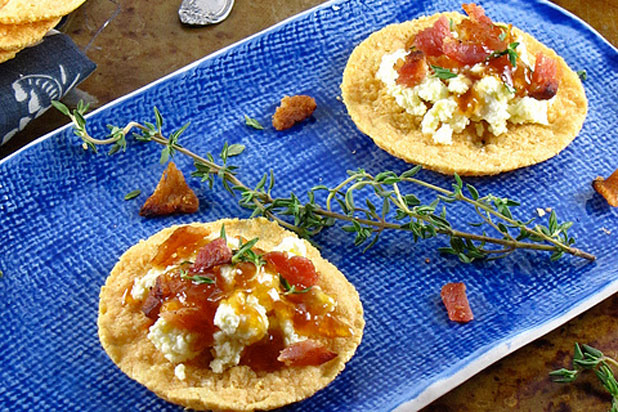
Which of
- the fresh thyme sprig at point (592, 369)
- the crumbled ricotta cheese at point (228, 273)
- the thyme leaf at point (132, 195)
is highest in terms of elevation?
the crumbled ricotta cheese at point (228, 273)

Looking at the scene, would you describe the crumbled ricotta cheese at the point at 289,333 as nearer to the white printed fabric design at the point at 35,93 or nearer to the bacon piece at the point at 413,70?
the bacon piece at the point at 413,70

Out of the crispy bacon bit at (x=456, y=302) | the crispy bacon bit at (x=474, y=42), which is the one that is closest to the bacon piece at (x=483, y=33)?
the crispy bacon bit at (x=474, y=42)

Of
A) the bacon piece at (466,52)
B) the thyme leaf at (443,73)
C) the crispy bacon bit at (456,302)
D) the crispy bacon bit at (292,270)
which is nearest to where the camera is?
the crispy bacon bit at (292,270)

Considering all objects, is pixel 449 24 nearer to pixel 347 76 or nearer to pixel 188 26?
pixel 347 76

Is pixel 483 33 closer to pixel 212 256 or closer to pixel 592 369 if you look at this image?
pixel 592 369

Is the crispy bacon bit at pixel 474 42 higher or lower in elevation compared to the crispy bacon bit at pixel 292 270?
higher

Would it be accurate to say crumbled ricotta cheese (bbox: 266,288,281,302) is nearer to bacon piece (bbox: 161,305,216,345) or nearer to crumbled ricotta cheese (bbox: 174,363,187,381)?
bacon piece (bbox: 161,305,216,345)

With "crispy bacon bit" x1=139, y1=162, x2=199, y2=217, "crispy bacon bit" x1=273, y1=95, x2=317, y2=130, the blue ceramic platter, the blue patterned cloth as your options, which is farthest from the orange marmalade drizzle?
the blue patterned cloth
